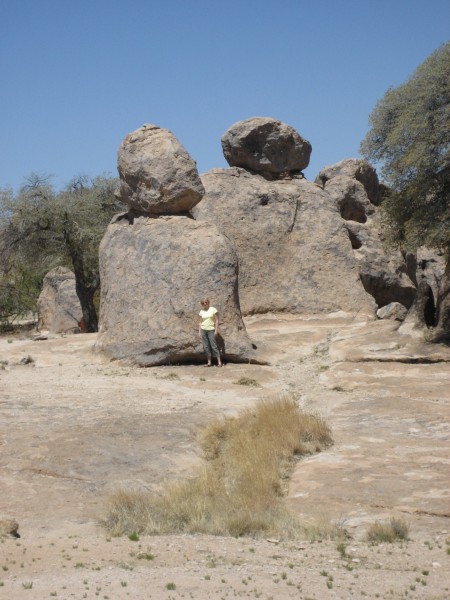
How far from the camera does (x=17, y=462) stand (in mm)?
9203

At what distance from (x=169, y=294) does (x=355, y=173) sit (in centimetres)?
1126

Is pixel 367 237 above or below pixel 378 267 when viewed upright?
above

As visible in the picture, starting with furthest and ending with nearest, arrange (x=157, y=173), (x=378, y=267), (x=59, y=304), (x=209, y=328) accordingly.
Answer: (x=59, y=304) → (x=378, y=267) → (x=157, y=173) → (x=209, y=328)

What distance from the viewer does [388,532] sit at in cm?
712

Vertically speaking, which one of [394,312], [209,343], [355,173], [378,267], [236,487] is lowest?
[236,487]

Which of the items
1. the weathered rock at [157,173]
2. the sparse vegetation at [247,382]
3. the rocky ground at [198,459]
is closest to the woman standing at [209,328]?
the rocky ground at [198,459]

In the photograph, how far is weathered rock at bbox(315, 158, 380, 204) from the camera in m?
26.1

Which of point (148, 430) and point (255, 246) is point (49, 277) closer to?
point (255, 246)

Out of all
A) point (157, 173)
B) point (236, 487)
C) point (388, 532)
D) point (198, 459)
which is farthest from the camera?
point (157, 173)

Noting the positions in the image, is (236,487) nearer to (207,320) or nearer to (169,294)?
(207,320)

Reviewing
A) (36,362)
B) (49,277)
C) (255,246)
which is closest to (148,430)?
(36,362)

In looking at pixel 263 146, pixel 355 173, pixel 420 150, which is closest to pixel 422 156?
pixel 420 150

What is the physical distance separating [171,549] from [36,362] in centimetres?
1083

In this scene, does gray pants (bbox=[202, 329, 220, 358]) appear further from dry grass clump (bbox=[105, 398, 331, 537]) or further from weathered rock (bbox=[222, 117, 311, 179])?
weathered rock (bbox=[222, 117, 311, 179])
